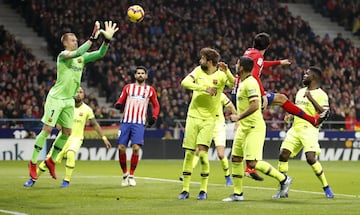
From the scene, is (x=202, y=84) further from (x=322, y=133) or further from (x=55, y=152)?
(x=322, y=133)

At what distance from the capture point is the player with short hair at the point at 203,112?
14898 mm

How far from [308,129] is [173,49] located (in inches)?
929

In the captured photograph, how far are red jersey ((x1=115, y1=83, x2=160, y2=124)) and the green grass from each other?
1.42 m

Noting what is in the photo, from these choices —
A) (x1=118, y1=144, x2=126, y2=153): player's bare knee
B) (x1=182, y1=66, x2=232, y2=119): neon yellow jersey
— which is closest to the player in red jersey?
(x1=182, y1=66, x2=232, y2=119): neon yellow jersey

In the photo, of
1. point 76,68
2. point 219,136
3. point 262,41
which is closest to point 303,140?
point 262,41

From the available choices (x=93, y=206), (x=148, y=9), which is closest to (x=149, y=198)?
(x=93, y=206)

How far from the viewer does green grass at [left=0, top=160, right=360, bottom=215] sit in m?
12.9

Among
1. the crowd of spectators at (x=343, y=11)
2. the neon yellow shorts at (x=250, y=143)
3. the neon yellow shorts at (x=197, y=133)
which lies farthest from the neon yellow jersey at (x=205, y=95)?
the crowd of spectators at (x=343, y=11)

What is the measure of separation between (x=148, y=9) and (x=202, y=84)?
2668 centimetres

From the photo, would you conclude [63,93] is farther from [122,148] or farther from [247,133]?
[247,133]

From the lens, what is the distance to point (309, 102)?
16.2m

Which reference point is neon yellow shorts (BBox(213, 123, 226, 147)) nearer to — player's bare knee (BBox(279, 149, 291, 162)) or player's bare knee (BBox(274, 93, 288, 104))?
player's bare knee (BBox(279, 149, 291, 162))

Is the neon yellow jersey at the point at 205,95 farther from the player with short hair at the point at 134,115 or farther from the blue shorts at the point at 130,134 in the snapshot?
the blue shorts at the point at 130,134

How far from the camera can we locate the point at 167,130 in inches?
1315
